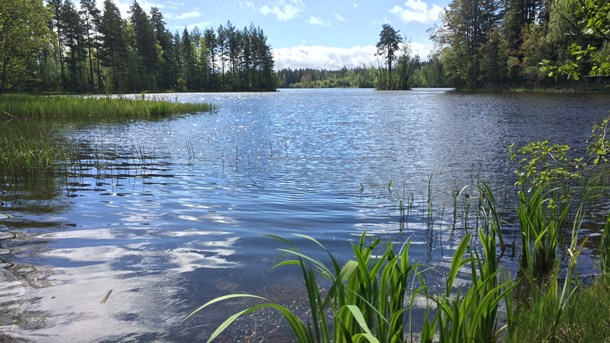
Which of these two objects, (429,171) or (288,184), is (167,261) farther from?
(429,171)

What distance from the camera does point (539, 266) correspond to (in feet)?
17.0

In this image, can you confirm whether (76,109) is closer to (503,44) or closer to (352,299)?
(352,299)

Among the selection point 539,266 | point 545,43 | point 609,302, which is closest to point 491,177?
point 539,266

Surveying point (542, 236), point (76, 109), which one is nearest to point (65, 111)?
point (76, 109)

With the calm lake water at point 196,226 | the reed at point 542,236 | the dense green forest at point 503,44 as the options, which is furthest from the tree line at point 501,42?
the reed at point 542,236

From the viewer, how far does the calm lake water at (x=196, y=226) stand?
447 centimetres

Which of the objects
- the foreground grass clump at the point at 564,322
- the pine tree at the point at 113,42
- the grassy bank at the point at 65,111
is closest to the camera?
the foreground grass clump at the point at 564,322

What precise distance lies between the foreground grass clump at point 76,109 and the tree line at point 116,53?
3787 millimetres

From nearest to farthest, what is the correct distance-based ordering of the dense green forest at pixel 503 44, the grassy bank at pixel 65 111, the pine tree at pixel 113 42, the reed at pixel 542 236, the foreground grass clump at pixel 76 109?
the reed at pixel 542 236, the grassy bank at pixel 65 111, the foreground grass clump at pixel 76 109, the dense green forest at pixel 503 44, the pine tree at pixel 113 42

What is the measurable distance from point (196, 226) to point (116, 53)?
333 ft

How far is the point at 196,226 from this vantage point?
25.5 feet

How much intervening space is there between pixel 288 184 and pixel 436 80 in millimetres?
147278

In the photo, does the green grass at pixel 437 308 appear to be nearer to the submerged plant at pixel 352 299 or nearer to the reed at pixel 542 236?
the submerged plant at pixel 352 299

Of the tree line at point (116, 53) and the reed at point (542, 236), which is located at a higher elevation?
the tree line at point (116, 53)
